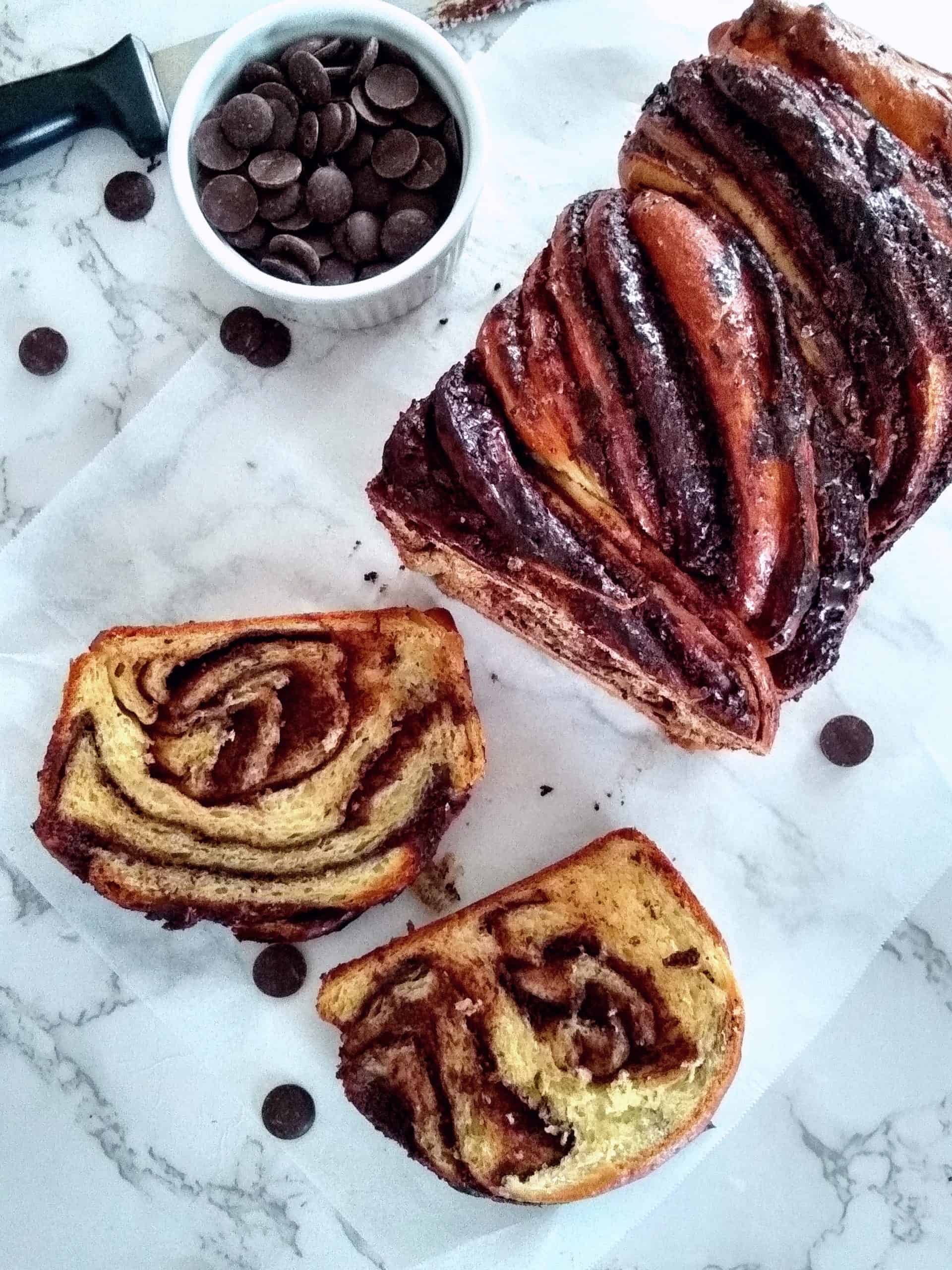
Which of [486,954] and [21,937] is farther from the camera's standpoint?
[21,937]

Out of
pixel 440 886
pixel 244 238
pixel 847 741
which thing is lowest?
pixel 440 886

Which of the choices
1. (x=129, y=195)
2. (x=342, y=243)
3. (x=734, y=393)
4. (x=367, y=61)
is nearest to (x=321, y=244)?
(x=342, y=243)

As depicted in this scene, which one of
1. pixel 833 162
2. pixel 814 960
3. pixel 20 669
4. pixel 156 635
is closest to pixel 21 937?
pixel 20 669

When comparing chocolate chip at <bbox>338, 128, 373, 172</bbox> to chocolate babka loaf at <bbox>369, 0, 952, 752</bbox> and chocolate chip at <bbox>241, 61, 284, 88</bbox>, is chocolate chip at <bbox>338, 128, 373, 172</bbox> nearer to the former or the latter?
chocolate chip at <bbox>241, 61, 284, 88</bbox>

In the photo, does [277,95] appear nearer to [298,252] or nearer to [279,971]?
[298,252]

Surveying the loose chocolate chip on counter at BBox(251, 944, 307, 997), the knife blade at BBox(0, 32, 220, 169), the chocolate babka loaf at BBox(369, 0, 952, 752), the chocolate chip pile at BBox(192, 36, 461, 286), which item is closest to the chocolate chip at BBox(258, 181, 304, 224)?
the chocolate chip pile at BBox(192, 36, 461, 286)

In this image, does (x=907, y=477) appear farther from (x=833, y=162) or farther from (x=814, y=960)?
(x=814, y=960)

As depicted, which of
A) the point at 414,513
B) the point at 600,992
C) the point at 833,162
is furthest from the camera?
the point at 600,992
